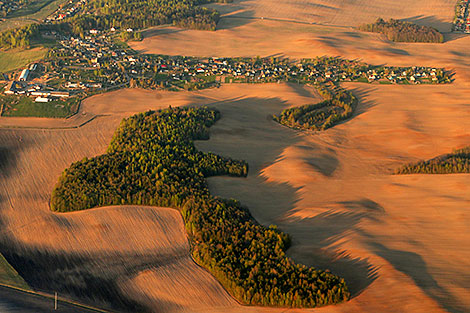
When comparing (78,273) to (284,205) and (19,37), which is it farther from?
(19,37)

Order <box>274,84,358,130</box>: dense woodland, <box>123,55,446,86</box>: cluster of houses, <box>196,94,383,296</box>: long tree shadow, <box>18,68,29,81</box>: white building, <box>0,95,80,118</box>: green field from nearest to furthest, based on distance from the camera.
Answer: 1. <box>196,94,383,296</box>: long tree shadow
2. <box>0,95,80,118</box>: green field
3. <box>274,84,358,130</box>: dense woodland
4. <box>18,68,29,81</box>: white building
5. <box>123,55,446,86</box>: cluster of houses

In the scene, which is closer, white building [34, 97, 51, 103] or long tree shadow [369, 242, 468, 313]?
long tree shadow [369, 242, 468, 313]

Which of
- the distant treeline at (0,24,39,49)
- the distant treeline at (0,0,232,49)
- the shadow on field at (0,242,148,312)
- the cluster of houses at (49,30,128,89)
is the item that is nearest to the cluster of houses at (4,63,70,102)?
the cluster of houses at (49,30,128,89)

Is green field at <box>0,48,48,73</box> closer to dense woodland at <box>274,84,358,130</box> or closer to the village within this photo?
the village

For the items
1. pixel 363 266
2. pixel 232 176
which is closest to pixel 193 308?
pixel 363 266

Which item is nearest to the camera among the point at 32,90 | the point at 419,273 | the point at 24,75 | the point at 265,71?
the point at 419,273

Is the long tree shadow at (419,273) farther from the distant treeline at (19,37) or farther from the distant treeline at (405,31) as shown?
the distant treeline at (405,31)

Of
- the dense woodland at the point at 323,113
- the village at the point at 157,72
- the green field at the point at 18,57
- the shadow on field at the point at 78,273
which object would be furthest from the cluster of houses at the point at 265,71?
the shadow on field at the point at 78,273

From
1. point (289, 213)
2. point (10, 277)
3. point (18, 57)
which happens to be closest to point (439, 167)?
point (289, 213)
